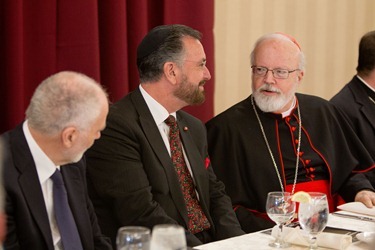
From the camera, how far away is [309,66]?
5508 millimetres

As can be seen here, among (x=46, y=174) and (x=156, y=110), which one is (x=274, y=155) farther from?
(x=46, y=174)

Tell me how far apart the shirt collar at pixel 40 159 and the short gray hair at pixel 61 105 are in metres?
0.05

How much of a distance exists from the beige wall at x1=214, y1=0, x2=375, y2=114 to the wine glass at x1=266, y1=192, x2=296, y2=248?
232cm

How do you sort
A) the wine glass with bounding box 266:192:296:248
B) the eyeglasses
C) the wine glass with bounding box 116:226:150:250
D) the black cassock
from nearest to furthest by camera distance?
the wine glass with bounding box 116:226:150:250 < the wine glass with bounding box 266:192:296:248 < the black cassock < the eyeglasses

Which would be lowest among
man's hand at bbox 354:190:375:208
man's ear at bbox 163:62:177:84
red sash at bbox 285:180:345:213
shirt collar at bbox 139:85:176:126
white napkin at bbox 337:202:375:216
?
red sash at bbox 285:180:345:213

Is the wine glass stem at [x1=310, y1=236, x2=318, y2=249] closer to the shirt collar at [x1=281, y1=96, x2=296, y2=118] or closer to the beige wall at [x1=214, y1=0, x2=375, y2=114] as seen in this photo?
the shirt collar at [x1=281, y1=96, x2=296, y2=118]

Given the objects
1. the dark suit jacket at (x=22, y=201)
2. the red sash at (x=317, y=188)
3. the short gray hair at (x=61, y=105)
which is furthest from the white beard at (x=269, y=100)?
the dark suit jacket at (x=22, y=201)


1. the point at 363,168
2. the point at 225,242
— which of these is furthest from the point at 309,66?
the point at 225,242

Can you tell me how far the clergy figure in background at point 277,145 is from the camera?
148 inches

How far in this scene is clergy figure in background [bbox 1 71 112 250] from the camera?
7.80ft

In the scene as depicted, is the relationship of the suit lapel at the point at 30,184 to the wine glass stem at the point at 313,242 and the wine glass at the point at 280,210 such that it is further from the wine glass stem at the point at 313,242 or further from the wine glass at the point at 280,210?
the wine glass stem at the point at 313,242

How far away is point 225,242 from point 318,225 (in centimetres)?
36

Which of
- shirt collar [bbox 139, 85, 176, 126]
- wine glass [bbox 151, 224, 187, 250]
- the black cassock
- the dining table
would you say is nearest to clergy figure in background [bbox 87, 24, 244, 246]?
shirt collar [bbox 139, 85, 176, 126]

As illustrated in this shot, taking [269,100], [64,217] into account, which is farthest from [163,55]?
[64,217]
